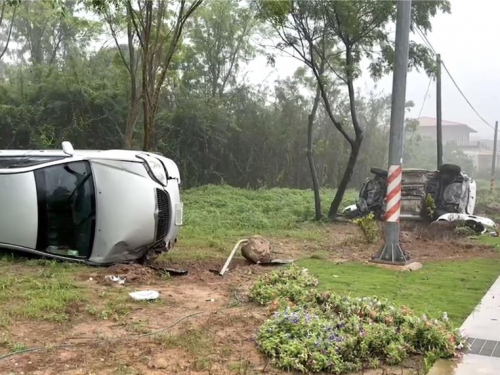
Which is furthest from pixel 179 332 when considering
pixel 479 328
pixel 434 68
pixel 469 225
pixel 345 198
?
pixel 345 198

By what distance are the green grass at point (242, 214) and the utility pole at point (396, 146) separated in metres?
3.44

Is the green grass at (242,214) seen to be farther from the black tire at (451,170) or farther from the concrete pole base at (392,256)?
the black tire at (451,170)

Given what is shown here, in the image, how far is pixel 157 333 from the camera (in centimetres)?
502

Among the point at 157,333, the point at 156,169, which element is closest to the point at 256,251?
the point at 156,169

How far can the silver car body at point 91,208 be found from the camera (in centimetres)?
766

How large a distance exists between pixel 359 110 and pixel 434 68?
15090 millimetres

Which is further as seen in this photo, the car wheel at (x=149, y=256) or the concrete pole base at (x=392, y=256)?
the concrete pole base at (x=392, y=256)

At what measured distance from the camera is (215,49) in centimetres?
2473

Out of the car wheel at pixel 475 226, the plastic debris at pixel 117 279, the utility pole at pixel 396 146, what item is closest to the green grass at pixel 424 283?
the utility pole at pixel 396 146

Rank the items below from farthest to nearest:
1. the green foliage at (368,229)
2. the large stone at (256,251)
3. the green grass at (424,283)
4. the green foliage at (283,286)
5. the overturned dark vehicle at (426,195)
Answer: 1. the overturned dark vehicle at (426,195)
2. the green foliage at (368,229)
3. the large stone at (256,251)
4. the green grass at (424,283)
5. the green foliage at (283,286)

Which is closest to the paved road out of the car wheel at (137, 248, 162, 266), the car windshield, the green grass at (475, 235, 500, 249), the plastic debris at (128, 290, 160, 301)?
the plastic debris at (128, 290, 160, 301)

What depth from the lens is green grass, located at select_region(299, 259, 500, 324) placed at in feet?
20.9

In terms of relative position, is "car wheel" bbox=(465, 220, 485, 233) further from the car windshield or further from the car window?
the car window

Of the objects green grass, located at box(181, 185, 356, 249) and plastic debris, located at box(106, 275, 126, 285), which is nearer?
plastic debris, located at box(106, 275, 126, 285)
